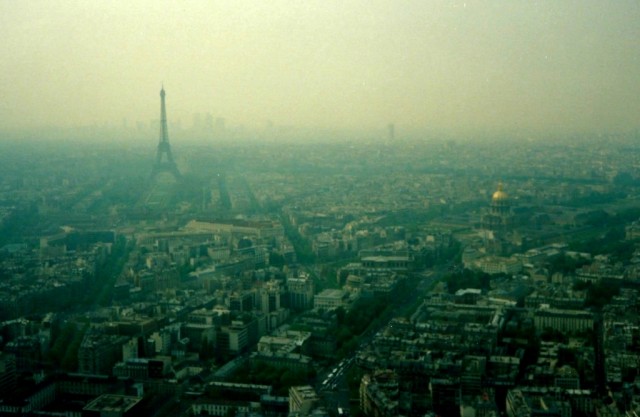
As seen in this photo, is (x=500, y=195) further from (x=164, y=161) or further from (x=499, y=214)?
(x=164, y=161)

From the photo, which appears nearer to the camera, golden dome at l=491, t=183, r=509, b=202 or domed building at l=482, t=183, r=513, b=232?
domed building at l=482, t=183, r=513, b=232

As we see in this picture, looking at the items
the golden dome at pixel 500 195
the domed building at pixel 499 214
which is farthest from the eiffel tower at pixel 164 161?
the golden dome at pixel 500 195

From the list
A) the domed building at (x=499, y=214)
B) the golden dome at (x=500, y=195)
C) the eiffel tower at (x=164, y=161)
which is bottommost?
the domed building at (x=499, y=214)

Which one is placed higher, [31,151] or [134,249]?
[31,151]

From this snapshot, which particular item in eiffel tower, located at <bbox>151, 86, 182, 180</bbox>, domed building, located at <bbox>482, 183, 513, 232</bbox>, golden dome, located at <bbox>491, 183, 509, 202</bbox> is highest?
eiffel tower, located at <bbox>151, 86, 182, 180</bbox>

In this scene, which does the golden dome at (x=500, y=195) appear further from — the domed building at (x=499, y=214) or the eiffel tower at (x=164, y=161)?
the eiffel tower at (x=164, y=161)

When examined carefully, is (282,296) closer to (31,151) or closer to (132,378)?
(132,378)

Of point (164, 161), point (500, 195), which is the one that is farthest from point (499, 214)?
point (164, 161)

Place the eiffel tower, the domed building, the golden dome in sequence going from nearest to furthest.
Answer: the eiffel tower → the domed building → the golden dome

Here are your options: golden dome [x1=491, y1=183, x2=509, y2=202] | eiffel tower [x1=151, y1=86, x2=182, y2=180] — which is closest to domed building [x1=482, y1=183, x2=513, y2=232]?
golden dome [x1=491, y1=183, x2=509, y2=202]

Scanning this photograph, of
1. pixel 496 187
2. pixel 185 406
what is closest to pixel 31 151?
pixel 185 406

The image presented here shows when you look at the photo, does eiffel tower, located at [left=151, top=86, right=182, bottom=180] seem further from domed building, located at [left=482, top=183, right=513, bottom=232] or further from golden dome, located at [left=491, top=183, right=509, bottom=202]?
golden dome, located at [left=491, top=183, right=509, bottom=202]
